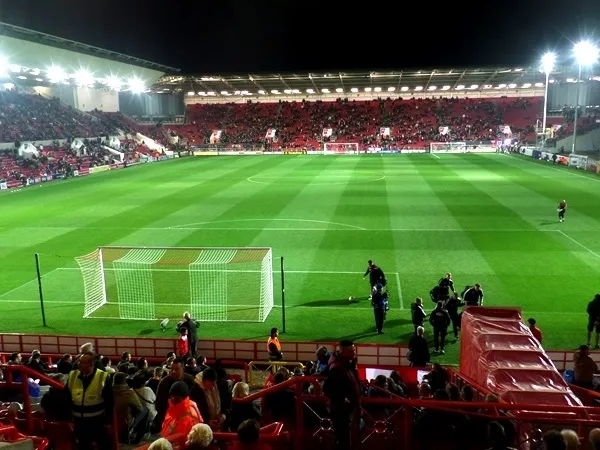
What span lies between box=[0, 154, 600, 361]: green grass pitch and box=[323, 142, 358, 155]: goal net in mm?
31031

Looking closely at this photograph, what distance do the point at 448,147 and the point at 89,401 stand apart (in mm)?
77066

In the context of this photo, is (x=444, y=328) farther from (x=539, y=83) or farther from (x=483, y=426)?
(x=539, y=83)

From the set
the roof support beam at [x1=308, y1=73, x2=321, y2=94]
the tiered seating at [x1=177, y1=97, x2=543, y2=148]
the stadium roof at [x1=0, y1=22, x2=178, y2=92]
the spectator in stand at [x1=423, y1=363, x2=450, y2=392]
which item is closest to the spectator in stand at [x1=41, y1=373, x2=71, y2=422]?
the spectator in stand at [x1=423, y1=363, x2=450, y2=392]

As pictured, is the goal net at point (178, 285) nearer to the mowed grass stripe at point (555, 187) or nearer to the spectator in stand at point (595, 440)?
the spectator in stand at point (595, 440)

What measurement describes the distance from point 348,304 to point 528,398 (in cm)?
993

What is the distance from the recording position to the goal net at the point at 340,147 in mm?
80194

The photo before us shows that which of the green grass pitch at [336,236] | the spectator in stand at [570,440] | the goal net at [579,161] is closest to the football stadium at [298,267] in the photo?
the green grass pitch at [336,236]

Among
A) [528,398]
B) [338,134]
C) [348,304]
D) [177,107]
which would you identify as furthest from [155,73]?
[528,398]

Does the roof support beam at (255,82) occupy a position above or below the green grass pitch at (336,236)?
above

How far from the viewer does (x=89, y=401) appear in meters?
5.91

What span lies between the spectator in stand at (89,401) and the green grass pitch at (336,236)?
9.20 m

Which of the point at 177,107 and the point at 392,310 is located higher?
the point at 177,107

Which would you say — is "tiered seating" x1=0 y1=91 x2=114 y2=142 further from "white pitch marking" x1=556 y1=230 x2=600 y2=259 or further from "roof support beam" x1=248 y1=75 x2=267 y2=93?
"white pitch marking" x1=556 y1=230 x2=600 y2=259

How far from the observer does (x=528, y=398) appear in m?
7.43
